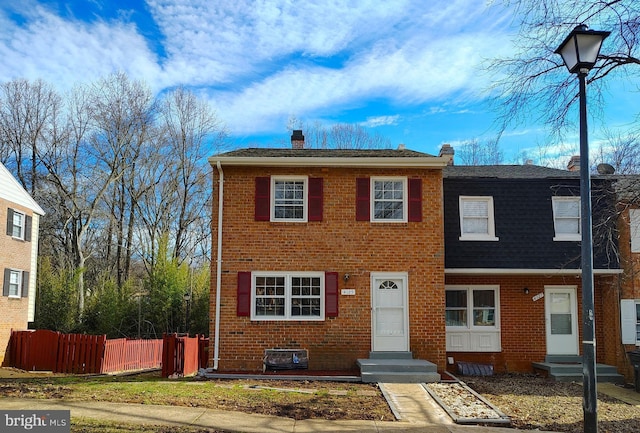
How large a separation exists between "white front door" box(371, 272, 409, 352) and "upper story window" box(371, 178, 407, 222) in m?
1.54

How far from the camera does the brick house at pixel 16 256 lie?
21500 millimetres

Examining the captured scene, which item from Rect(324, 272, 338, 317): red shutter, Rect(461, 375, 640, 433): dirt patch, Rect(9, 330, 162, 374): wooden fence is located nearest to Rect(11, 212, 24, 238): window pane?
Rect(9, 330, 162, 374): wooden fence

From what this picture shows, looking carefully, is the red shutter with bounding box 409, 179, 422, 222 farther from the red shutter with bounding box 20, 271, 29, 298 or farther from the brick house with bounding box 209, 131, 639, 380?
the red shutter with bounding box 20, 271, 29, 298

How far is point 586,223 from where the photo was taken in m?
7.20

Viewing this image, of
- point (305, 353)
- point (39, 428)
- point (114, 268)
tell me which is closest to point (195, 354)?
point (305, 353)

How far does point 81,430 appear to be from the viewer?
25.2ft

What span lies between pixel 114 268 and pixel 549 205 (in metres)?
27.6

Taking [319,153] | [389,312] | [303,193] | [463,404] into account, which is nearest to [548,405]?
[463,404]

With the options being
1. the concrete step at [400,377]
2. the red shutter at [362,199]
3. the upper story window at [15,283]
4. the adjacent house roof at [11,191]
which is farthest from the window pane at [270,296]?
the adjacent house roof at [11,191]

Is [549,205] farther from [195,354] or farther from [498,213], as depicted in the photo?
[195,354]

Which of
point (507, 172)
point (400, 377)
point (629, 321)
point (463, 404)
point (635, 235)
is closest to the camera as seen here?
point (463, 404)

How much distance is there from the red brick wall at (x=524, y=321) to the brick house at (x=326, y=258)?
7.94 ft

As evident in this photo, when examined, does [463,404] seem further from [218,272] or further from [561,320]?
[561,320]

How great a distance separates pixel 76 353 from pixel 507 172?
15.0 m
